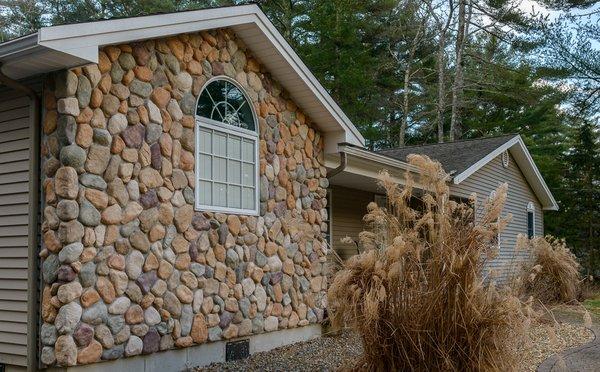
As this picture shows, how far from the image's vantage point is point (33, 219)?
5.46 metres

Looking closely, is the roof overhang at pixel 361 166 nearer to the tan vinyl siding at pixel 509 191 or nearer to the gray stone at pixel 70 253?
the tan vinyl siding at pixel 509 191

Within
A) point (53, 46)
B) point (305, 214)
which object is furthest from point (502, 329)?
point (53, 46)

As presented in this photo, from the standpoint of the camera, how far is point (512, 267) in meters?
5.66

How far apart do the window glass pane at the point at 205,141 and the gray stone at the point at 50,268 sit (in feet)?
6.96

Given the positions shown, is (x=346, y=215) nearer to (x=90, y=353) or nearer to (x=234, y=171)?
(x=234, y=171)

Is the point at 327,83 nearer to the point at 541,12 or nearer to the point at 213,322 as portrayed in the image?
the point at 541,12

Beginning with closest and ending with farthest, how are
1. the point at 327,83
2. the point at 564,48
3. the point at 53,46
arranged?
the point at 53,46
the point at 564,48
the point at 327,83

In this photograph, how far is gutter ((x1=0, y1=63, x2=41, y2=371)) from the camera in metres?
5.39

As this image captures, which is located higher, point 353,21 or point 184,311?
point 353,21

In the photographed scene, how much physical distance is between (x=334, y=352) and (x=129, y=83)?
3932 mm

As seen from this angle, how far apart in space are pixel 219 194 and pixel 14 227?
7.22 ft

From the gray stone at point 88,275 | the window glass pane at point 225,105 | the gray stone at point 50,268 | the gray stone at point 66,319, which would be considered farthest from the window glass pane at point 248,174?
the gray stone at point 66,319

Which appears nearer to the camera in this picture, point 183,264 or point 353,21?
point 183,264

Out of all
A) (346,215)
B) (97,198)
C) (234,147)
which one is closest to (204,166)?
(234,147)
